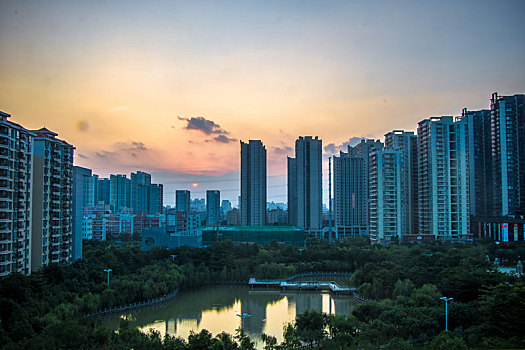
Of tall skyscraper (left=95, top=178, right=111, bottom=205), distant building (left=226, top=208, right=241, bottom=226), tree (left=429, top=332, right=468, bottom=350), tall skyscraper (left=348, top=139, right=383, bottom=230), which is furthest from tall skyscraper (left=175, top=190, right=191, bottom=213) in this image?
tree (left=429, top=332, right=468, bottom=350)

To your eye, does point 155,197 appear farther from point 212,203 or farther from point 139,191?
point 212,203

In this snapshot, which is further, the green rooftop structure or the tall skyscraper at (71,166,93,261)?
the green rooftop structure

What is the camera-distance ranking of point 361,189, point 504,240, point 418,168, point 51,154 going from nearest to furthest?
point 51,154
point 504,240
point 418,168
point 361,189

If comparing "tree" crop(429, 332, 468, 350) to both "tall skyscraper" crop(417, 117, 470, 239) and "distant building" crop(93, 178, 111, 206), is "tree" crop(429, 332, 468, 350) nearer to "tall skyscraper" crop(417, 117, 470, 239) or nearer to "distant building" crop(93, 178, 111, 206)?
"tall skyscraper" crop(417, 117, 470, 239)

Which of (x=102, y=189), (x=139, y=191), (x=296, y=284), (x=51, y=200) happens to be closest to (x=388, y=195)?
(x=296, y=284)

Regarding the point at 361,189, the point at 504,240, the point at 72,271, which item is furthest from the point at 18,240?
the point at 361,189

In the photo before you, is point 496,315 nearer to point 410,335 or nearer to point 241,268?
point 410,335
